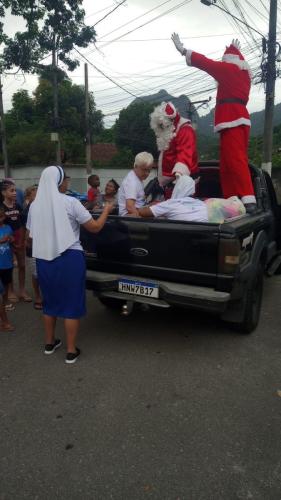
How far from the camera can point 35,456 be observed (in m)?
2.28

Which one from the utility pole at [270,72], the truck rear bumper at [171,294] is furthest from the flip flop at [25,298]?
the utility pole at [270,72]

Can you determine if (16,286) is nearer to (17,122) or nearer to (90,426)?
(90,426)

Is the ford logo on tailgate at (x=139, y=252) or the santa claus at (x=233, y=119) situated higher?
the santa claus at (x=233, y=119)

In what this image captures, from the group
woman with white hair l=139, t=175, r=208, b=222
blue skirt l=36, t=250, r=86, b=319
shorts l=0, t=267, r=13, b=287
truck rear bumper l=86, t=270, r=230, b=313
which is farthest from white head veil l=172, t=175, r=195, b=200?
shorts l=0, t=267, r=13, b=287

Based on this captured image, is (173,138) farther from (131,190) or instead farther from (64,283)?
(64,283)

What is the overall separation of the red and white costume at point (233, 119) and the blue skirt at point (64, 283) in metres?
2.16

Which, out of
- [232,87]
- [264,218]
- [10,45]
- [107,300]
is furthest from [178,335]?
[10,45]

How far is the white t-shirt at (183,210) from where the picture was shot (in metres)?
3.57

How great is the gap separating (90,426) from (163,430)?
47 cm

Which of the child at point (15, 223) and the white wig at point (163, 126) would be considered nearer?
the white wig at point (163, 126)

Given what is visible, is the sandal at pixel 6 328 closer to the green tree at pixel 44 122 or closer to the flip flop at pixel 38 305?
the flip flop at pixel 38 305

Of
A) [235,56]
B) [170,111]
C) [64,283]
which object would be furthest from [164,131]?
[64,283]

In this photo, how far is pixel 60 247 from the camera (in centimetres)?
315

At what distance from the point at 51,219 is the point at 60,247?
0.76ft
